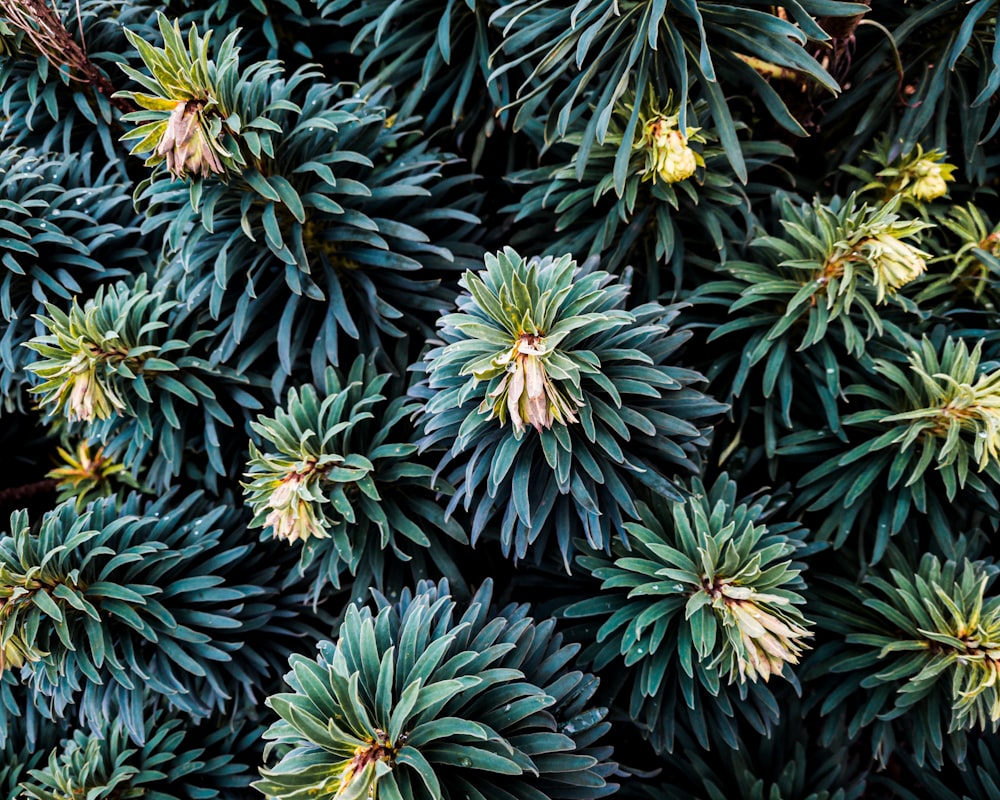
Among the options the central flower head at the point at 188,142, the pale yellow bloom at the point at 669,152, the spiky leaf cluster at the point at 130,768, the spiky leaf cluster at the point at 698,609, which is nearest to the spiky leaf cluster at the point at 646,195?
the pale yellow bloom at the point at 669,152

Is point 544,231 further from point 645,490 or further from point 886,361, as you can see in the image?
point 886,361

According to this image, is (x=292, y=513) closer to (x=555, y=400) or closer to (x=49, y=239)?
(x=555, y=400)

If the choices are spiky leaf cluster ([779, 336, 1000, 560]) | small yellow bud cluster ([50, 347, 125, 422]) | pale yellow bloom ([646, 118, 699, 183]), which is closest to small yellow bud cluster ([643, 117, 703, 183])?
pale yellow bloom ([646, 118, 699, 183])

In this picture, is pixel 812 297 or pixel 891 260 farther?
pixel 812 297

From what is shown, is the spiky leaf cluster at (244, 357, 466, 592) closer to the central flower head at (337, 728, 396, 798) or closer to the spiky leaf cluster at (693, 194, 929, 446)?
the central flower head at (337, 728, 396, 798)

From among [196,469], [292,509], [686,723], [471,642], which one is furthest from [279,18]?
[686,723]

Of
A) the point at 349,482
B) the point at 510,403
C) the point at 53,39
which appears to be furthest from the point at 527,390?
the point at 53,39
